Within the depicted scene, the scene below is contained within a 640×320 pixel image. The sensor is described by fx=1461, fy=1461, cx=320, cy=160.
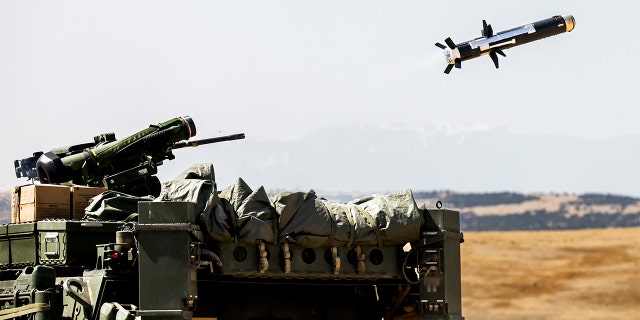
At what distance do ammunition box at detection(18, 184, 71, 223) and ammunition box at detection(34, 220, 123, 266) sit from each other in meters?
0.57

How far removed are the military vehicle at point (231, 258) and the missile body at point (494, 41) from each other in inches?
224

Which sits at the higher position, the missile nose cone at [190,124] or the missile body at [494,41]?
the missile body at [494,41]

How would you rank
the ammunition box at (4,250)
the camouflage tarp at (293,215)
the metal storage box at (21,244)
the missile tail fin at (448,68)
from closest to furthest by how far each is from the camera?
the camouflage tarp at (293,215) < the metal storage box at (21,244) < the ammunition box at (4,250) < the missile tail fin at (448,68)

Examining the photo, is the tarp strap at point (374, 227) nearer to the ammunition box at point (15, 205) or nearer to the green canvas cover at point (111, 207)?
the green canvas cover at point (111, 207)

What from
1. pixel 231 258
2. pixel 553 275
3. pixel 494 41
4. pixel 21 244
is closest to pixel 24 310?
pixel 21 244

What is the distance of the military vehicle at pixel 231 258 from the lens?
54.0 ft

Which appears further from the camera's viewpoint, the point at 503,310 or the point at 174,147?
the point at 503,310

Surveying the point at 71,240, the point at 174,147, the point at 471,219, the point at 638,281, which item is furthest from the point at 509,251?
the point at 71,240

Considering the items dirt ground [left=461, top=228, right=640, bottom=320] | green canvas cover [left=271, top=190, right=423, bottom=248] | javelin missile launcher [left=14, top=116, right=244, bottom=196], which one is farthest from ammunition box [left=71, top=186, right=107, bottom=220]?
dirt ground [left=461, top=228, right=640, bottom=320]

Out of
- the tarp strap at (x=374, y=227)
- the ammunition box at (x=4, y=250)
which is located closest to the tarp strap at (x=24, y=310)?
the ammunition box at (x=4, y=250)

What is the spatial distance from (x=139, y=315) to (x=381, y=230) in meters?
3.21

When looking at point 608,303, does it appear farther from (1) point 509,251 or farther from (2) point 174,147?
(2) point 174,147

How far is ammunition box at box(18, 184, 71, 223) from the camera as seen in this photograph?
18.7 metres

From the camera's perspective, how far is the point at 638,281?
56750 mm
